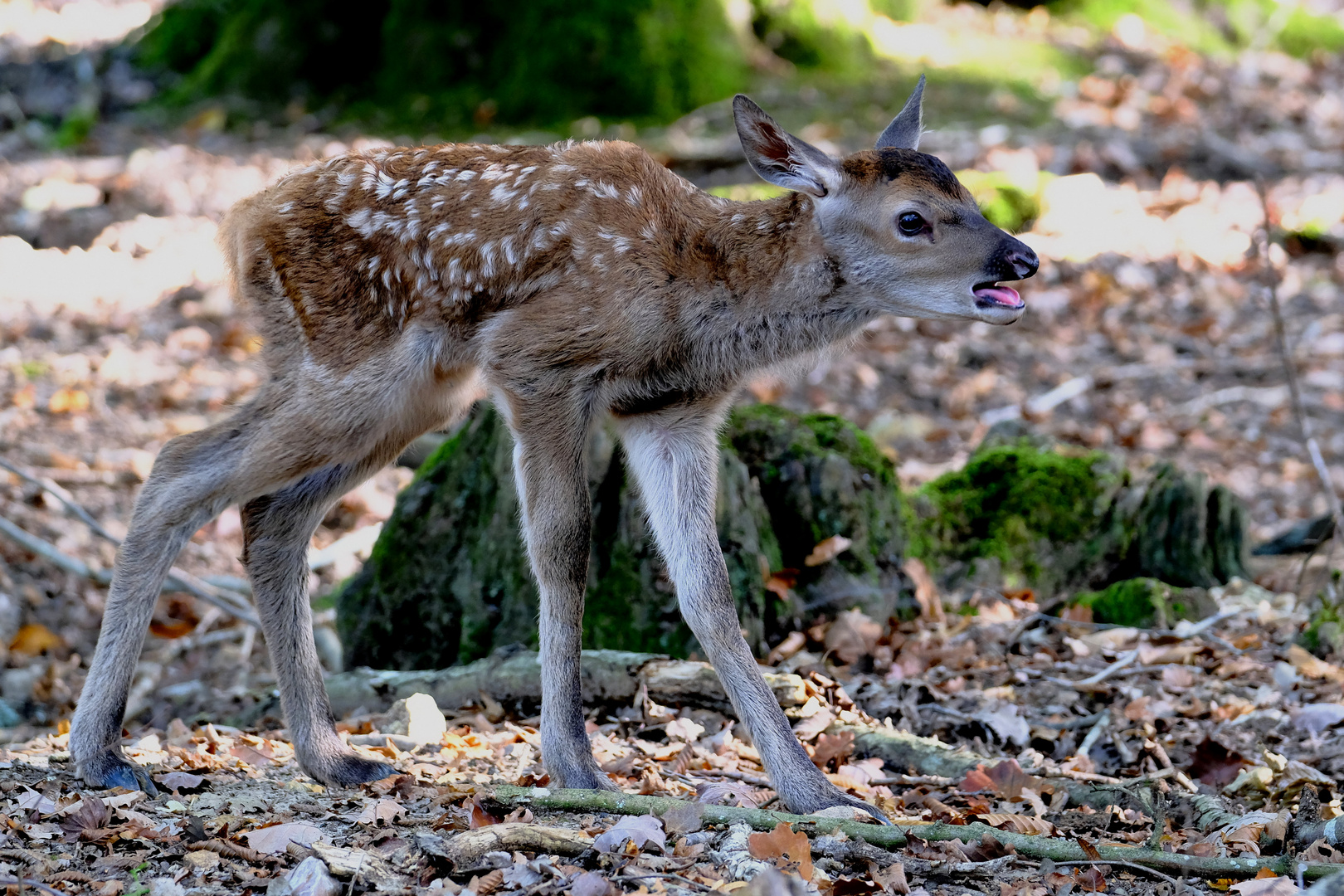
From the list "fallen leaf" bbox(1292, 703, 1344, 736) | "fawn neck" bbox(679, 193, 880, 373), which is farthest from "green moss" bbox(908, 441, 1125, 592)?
"fawn neck" bbox(679, 193, 880, 373)

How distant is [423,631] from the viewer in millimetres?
6508

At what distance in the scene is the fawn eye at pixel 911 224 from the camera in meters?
5.03

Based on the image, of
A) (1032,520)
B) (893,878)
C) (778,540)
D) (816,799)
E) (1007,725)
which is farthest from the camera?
(1032,520)

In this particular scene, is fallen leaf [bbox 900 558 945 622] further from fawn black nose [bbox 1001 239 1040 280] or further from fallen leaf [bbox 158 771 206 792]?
fallen leaf [bbox 158 771 206 792]

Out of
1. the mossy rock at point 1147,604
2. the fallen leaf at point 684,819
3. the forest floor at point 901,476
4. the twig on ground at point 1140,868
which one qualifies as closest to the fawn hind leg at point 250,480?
the forest floor at point 901,476

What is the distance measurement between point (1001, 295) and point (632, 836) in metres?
2.43

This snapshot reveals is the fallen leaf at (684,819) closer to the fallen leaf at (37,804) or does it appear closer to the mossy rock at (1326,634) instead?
the fallen leaf at (37,804)

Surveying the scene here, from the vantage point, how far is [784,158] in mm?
5129

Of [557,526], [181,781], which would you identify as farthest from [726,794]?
[181,781]

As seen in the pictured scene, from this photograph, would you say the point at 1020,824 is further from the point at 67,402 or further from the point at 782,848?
the point at 67,402

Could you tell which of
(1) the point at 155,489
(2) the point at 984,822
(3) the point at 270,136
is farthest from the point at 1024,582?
(3) the point at 270,136

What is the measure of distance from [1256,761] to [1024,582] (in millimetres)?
2168

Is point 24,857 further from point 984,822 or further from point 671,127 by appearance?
point 671,127

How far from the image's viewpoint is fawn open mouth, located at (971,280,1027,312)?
4930mm
